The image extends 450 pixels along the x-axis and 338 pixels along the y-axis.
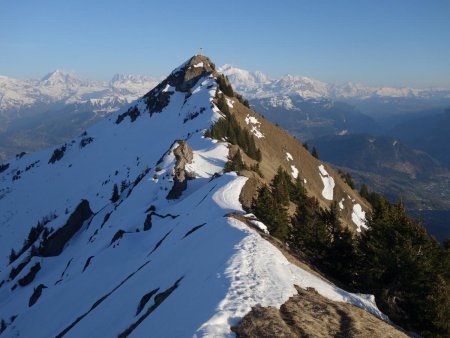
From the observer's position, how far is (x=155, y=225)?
149 ft

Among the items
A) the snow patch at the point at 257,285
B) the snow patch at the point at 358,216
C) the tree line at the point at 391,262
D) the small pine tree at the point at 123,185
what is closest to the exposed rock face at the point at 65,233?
the small pine tree at the point at 123,185

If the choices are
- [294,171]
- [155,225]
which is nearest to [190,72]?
[294,171]

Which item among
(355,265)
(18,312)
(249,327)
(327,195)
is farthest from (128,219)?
(327,195)

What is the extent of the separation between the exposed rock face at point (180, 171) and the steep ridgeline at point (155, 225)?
0.81 ft

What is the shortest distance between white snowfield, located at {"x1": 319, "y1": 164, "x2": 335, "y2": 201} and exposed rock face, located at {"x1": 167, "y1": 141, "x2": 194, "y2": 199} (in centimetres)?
4649

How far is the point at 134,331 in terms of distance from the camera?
1864cm

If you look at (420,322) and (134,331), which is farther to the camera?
(420,322)

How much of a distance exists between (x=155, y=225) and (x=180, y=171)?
15515 millimetres

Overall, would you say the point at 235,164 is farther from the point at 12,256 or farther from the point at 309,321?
the point at 12,256

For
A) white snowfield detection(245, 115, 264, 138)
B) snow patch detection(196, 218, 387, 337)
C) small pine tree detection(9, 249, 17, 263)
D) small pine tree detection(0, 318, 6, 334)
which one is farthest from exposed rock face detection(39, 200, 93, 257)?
snow patch detection(196, 218, 387, 337)

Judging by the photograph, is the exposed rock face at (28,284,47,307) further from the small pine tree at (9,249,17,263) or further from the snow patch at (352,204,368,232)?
the snow patch at (352,204,368,232)

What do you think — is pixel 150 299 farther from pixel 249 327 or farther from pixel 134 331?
pixel 249 327

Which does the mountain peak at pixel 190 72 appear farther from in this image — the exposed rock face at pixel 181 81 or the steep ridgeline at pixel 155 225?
the steep ridgeline at pixel 155 225

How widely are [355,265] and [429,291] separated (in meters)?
6.48
